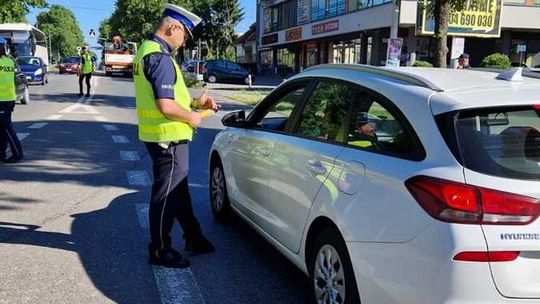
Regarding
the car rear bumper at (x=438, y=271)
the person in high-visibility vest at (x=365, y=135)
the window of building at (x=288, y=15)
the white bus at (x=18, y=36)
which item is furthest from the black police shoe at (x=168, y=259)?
the window of building at (x=288, y=15)

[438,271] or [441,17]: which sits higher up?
[441,17]

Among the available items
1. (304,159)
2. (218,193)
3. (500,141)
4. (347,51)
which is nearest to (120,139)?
(218,193)

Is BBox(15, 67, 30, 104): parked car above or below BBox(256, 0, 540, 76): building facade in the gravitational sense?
below

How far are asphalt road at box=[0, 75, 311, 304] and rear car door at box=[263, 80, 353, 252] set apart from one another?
52 cm

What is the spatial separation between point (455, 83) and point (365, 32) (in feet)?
117

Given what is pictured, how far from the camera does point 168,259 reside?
4754mm

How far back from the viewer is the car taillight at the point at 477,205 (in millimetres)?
2682

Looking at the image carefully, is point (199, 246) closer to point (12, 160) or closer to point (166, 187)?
point (166, 187)

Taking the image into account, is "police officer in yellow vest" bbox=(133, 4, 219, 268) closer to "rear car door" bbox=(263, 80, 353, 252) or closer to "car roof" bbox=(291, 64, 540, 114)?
"rear car door" bbox=(263, 80, 353, 252)

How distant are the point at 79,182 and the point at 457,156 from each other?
612 centimetres

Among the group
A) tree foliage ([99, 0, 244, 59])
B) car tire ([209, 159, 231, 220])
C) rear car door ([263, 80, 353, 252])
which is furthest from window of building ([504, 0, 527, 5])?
tree foliage ([99, 0, 244, 59])

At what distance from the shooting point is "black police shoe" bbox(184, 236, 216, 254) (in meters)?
5.11

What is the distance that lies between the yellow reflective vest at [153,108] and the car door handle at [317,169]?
1172 mm

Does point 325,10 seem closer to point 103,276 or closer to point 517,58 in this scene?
point 517,58
